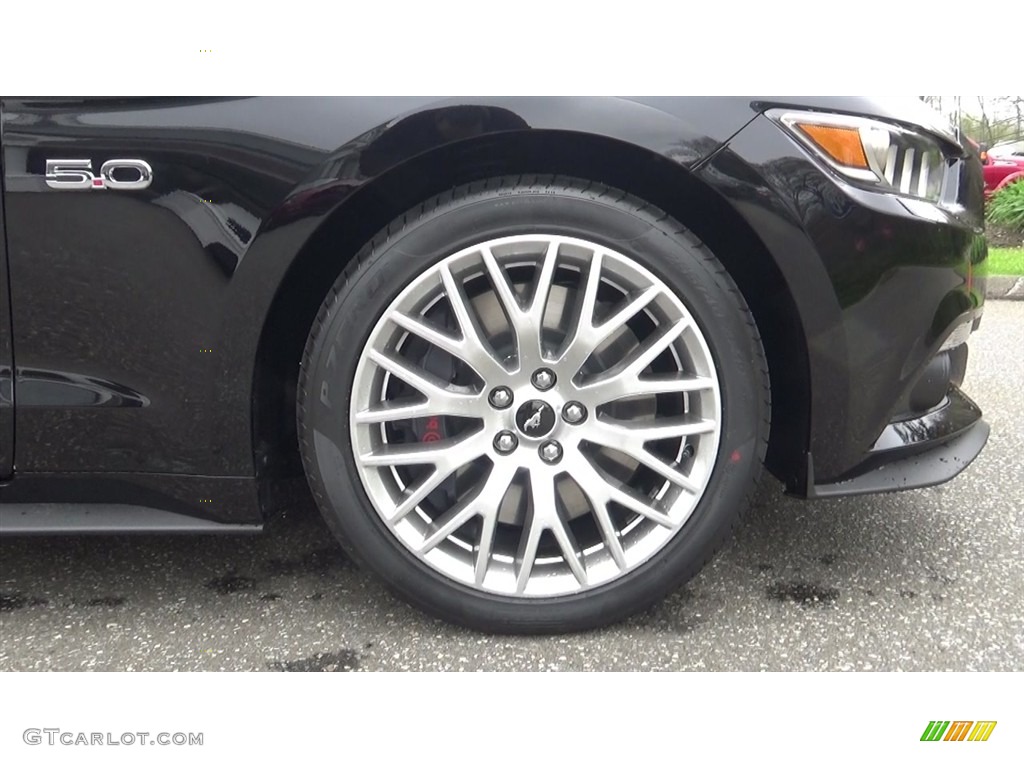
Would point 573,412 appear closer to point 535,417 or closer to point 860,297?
point 535,417

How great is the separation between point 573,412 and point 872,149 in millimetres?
754

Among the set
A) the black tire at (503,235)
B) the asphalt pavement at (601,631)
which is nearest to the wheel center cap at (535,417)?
the black tire at (503,235)

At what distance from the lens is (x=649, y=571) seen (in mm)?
1635

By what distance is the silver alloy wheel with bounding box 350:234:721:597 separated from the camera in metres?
1.56

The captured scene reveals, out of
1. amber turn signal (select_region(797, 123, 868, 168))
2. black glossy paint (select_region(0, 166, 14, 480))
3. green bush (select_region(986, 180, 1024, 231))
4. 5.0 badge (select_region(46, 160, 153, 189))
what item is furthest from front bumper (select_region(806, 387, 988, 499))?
green bush (select_region(986, 180, 1024, 231))

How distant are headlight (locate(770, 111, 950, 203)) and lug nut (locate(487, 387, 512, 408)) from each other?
71 cm

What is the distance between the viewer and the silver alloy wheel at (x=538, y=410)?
5.10 ft

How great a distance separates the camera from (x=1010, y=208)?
895cm

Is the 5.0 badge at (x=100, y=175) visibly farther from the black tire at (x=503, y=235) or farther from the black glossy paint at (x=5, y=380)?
the black tire at (x=503, y=235)

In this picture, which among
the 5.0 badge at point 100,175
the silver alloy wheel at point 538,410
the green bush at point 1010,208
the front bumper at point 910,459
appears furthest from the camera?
the green bush at point 1010,208

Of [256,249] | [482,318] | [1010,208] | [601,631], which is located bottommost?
[601,631]

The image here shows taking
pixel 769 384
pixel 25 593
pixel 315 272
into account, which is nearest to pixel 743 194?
pixel 769 384

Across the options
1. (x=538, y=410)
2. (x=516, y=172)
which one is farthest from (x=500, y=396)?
(x=516, y=172)

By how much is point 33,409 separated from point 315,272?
0.59m
